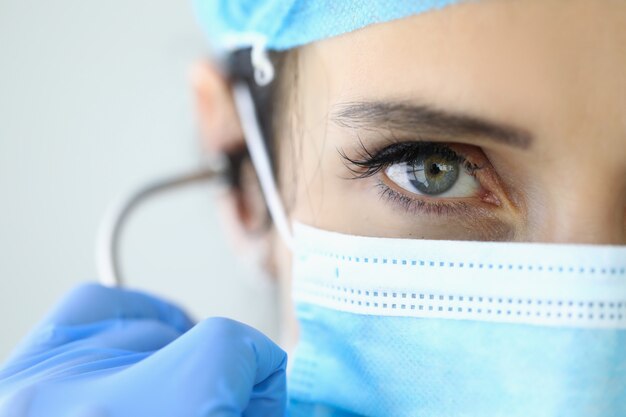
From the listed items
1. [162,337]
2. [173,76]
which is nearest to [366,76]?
[162,337]

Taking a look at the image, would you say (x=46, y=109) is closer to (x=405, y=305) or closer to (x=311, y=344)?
(x=311, y=344)

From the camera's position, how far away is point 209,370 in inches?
28.2

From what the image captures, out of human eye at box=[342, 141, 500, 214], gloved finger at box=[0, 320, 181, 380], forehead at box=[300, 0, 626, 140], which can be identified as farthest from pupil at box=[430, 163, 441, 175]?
gloved finger at box=[0, 320, 181, 380]

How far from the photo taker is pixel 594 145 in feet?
2.48

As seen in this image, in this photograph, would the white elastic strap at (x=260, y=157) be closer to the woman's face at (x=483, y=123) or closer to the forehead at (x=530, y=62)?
the woman's face at (x=483, y=123)

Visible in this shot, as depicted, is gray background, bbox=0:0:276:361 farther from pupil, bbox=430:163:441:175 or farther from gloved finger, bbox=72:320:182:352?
pupil, bbox=430:163:441:175

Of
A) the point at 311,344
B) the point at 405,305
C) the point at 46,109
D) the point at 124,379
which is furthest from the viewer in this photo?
the point at 46,109

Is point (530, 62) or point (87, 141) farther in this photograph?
point (87, 141)

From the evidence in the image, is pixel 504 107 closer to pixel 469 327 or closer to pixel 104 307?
pixel 469 327

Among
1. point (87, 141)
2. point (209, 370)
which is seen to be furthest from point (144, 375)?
point (87, 141)

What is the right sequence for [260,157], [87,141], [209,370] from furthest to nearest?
[87,141], [260,157], [209,370]

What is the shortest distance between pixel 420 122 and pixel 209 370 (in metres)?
0.35

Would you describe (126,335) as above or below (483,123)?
below

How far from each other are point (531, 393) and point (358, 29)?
0.46 meters
